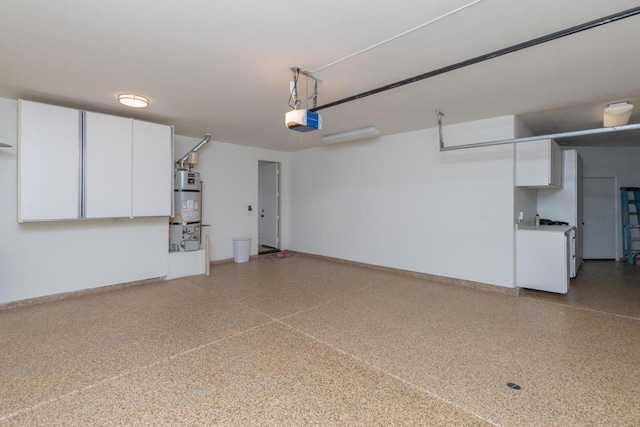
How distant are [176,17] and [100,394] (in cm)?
265

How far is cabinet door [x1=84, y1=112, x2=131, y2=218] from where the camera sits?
393 cm

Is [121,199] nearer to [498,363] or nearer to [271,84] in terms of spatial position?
[271,84]

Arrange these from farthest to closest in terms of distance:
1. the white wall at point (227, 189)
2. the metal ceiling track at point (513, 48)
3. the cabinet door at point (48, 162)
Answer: the white wall at point (227, 189) → the cabinet door at point (48, 162) → the metal ceiling track at point (513, 48)

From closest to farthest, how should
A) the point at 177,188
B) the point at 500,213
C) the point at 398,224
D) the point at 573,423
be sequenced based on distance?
the point at 573,423 < the point at 500,213 < the point at 177,188 < the point at 398,224

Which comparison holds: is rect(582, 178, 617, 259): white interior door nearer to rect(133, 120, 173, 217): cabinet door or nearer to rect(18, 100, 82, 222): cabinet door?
rect(133, 120, 173, 217): cabinet door

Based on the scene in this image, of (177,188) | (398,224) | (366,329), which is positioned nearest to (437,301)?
(366,329)

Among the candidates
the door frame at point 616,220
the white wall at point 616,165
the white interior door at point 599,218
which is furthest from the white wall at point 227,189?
the door frame at point 616,220

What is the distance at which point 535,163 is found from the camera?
4.35 metres

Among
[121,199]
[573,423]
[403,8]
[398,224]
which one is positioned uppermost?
[403,8]

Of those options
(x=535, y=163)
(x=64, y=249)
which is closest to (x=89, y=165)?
(x=64, y=249)

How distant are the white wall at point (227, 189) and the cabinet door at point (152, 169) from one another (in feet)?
4.13

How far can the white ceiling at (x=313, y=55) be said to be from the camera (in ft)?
6.63

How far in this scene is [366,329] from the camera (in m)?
3.16

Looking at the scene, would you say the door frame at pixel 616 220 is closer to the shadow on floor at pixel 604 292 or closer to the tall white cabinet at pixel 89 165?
the shadow on floor at pixel 604 292
